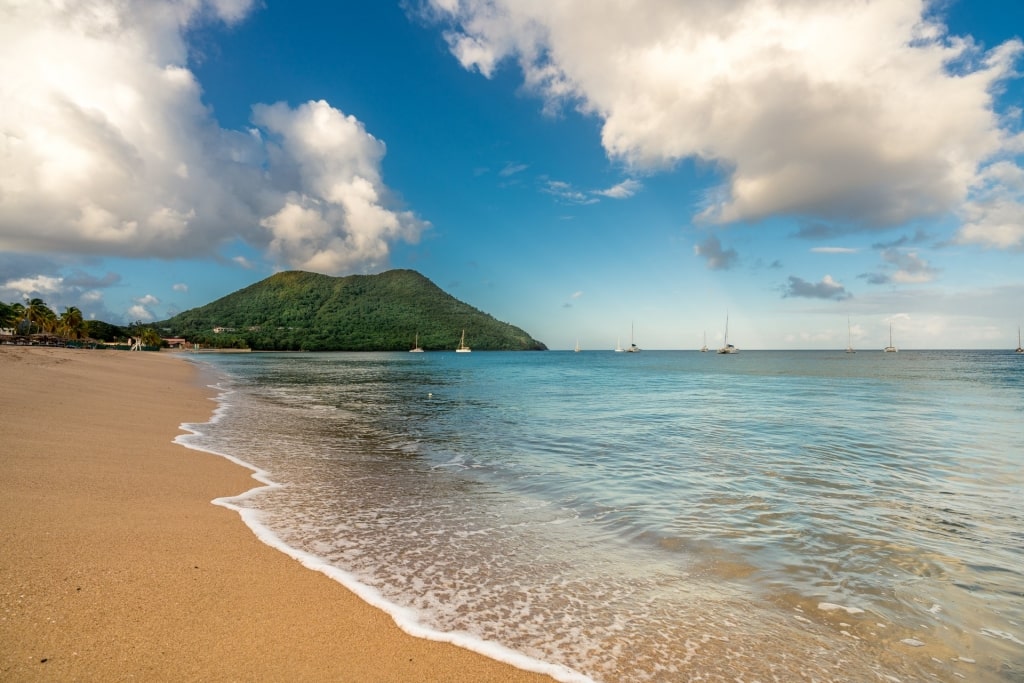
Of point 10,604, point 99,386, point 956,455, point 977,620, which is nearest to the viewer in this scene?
point 10,604

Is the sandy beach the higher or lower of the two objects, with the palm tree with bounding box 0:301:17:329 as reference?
lower

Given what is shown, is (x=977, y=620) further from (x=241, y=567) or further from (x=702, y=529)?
(x=241, y=567)

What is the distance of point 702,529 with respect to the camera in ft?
24.7

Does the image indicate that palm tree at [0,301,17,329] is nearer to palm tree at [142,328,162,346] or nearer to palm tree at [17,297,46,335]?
palm tree at [17,297,46,335]

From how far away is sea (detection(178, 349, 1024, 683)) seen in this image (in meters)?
4.39

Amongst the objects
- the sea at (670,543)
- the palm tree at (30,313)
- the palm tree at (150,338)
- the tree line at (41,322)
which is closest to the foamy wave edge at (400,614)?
the sea at (670,543)

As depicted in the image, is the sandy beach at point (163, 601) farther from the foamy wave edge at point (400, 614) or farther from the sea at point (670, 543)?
the sea at point (670, 543)

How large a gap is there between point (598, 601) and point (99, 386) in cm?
2510

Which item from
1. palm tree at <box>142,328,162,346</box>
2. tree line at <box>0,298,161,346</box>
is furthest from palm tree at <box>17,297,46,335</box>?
palm tree at <box>142,328,162,346</box>

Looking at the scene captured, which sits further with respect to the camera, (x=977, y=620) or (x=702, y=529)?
(x=702, y=529)

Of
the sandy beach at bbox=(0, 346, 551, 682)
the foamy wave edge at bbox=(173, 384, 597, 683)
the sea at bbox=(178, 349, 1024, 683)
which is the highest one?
the sandy beach at bbox=(0, 346, 551, 682)

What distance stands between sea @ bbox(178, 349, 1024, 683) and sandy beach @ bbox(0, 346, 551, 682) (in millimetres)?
418

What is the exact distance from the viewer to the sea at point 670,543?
14.4 feet

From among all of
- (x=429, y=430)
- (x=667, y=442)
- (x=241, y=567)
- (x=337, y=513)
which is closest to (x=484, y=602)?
(x=241, y=567)
